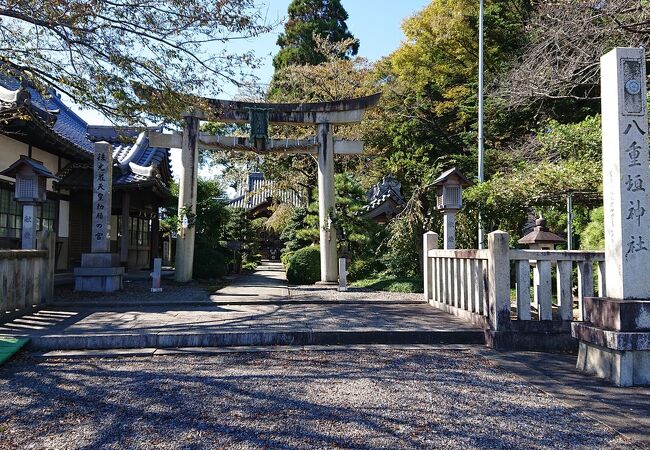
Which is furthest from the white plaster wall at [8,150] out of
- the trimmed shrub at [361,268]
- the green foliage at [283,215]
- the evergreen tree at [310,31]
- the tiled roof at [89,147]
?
the evergreen tree at [310,31]

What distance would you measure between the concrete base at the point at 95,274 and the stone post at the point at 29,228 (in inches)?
85.0

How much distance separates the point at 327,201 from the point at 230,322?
684cm

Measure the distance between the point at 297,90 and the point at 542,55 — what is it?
1038cm

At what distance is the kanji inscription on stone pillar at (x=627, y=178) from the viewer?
4445 mm

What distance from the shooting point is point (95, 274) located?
1023 centimetres

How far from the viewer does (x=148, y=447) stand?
9.63 feet

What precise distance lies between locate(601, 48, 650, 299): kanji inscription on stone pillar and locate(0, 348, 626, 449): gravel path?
1523 millimetres

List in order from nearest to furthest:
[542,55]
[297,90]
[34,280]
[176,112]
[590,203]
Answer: [34,280]
[176,112]
[590,203]
[542,55]
[297,90]

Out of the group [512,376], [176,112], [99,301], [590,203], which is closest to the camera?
[512,376]

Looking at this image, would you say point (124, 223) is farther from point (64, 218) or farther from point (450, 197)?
point (450, 197)

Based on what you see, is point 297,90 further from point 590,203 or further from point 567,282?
point 567,282

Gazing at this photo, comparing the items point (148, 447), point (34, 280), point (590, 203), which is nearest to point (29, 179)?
point (34, 280)

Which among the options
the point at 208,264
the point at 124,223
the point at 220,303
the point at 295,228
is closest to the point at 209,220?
the point at 208,264

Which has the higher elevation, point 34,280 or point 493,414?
point 34,280
